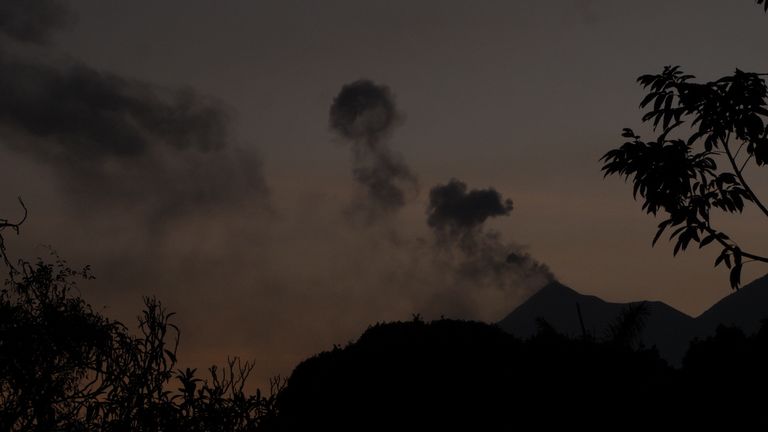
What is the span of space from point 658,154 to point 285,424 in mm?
13451

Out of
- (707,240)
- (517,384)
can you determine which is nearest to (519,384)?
(517,384)

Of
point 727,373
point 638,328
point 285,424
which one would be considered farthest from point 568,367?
point 638,328

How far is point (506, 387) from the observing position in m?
21.4

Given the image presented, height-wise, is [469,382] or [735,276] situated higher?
[469,382]

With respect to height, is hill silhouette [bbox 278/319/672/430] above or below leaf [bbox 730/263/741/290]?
above

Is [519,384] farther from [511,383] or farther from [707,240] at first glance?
[707,240]

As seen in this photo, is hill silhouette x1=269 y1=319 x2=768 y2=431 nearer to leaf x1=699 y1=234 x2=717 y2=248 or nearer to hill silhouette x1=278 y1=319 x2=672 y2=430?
hill silhouette x1=278 y1=319 x2=672 y2=430

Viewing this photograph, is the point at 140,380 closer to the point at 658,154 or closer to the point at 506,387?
the point at 658,154

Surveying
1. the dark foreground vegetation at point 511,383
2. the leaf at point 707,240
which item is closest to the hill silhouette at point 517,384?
the dark foreground vegetation at point 511,383

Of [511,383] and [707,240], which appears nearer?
[707,240]

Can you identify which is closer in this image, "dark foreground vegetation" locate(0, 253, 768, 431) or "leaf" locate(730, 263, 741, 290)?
"leaf" locate(730, 263, 741, 290)

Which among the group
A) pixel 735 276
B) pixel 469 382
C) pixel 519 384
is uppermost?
pixel 469 382

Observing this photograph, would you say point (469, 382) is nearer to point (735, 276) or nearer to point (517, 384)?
point (517, 384)

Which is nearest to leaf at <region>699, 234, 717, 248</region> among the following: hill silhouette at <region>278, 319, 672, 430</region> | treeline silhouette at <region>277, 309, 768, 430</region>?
treeline silhouette at <region>277, 309, 768, 430</region>
